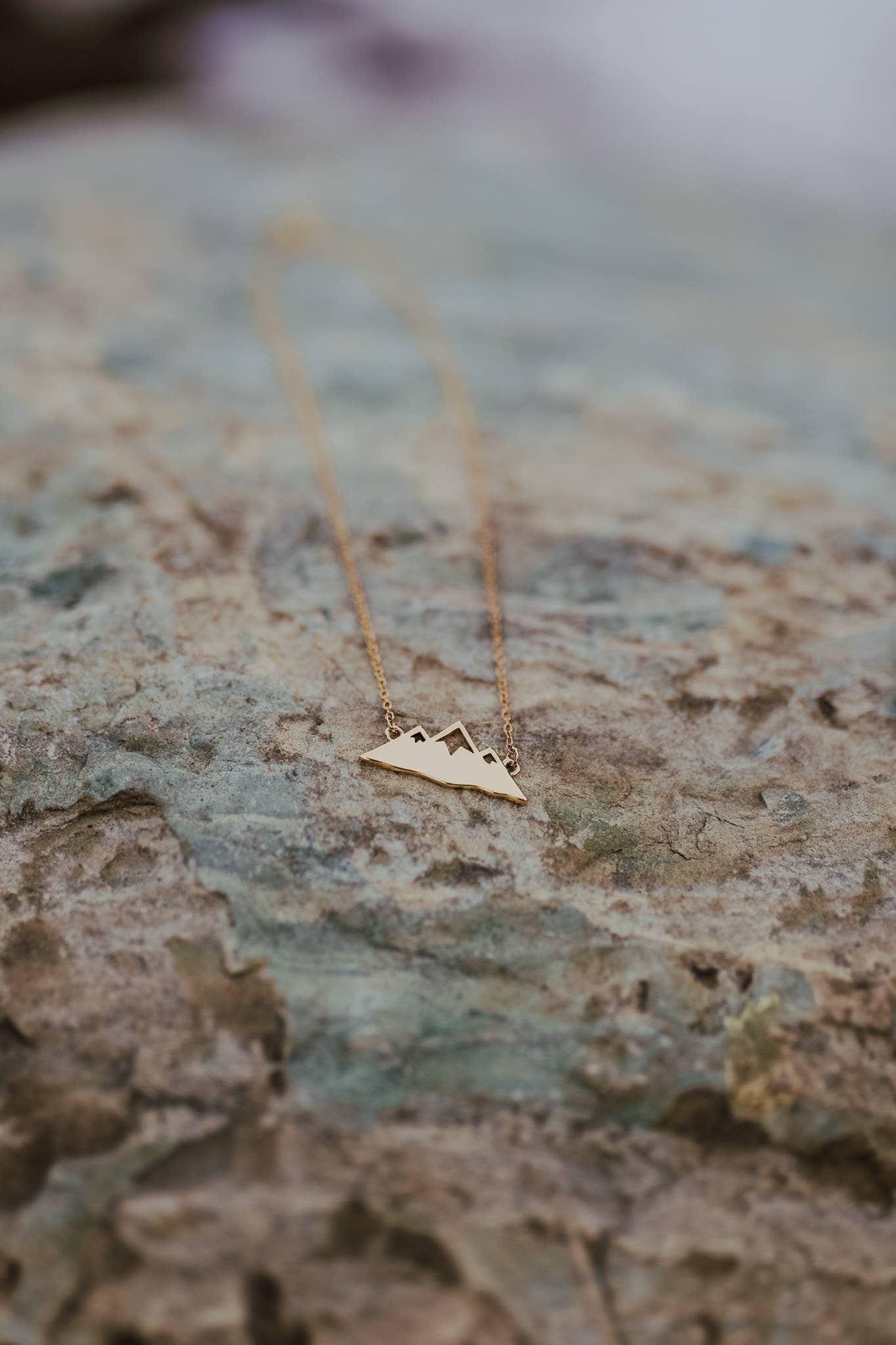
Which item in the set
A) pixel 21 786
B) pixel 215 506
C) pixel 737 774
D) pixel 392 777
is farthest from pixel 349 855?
pixel 215 506

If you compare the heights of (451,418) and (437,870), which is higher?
(451,418)

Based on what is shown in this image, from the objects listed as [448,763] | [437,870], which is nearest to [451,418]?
[448,763]

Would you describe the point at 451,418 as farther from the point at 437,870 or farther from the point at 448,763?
the point at 437,870

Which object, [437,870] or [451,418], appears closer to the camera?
[437,870]

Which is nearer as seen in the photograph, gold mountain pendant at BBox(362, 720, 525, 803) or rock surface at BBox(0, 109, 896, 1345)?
rock surface at BBox(0, 109, 896, 1345)

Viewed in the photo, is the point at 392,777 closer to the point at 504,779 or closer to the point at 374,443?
the point at 504,779
